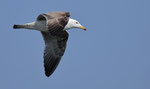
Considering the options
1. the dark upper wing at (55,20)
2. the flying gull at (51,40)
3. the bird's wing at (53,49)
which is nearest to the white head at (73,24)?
the flying gull at (51,40)

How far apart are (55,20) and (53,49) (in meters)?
3.98

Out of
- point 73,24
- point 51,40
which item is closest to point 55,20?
point 73,24

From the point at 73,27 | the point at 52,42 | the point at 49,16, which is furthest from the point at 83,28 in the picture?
the point at 49,16

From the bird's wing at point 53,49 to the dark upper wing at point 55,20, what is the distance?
6.44 feet

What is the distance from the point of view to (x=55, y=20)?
17.7 meters

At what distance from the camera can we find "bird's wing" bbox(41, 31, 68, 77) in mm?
20953

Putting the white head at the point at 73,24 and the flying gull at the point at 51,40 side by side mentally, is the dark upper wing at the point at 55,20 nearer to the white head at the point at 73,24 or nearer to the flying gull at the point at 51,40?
the flying gull at the point at 51,40

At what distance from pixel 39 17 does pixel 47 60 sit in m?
2.69

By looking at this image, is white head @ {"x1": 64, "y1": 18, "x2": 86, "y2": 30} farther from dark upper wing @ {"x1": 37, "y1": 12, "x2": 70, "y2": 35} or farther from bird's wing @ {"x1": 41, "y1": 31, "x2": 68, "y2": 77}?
dark upper wing @ {"x1": 37, "y1": 12, "x2": 70, "y2": 35}

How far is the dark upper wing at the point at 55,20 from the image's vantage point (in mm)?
16906

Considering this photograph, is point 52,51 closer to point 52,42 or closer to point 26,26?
point 52,42

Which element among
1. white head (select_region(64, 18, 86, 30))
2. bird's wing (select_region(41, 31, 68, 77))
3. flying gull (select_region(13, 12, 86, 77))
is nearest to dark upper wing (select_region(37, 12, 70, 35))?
flying gull (select_region(13, 12, 86, 77))

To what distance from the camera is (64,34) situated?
2122 centimetres

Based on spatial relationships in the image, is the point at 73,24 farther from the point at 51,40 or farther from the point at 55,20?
the point at 55,20
